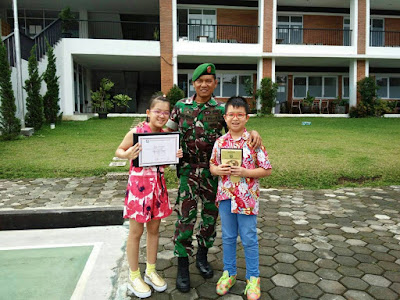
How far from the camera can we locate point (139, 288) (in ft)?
8.29

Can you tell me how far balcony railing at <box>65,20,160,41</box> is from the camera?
19406 millimetres

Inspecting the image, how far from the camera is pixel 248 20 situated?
65.7 feet

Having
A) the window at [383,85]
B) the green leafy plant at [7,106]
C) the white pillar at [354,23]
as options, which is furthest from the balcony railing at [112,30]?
the window at [383,85]

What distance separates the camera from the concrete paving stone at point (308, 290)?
2.52 meters

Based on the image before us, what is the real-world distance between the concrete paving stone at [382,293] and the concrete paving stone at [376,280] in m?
0.06

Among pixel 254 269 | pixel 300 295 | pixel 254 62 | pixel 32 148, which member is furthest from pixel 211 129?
pixel 254 62

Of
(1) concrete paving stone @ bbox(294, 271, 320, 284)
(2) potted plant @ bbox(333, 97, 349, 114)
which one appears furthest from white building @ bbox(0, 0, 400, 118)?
(1) concrete paving stone @ bbox(294, 271, 320, 284)

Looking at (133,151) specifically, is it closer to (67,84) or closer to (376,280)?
(376,280)

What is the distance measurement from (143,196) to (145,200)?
3 cm

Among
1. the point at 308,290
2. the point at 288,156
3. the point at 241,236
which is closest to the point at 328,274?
the point at 308,290

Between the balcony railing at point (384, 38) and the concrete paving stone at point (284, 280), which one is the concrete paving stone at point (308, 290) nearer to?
the concrete paving stone at point (284, 280)

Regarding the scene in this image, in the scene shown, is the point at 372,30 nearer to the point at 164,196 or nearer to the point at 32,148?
the point at 32,148

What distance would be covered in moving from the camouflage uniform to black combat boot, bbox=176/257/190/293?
0.19 feet

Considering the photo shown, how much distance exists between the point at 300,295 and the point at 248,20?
19.6m
